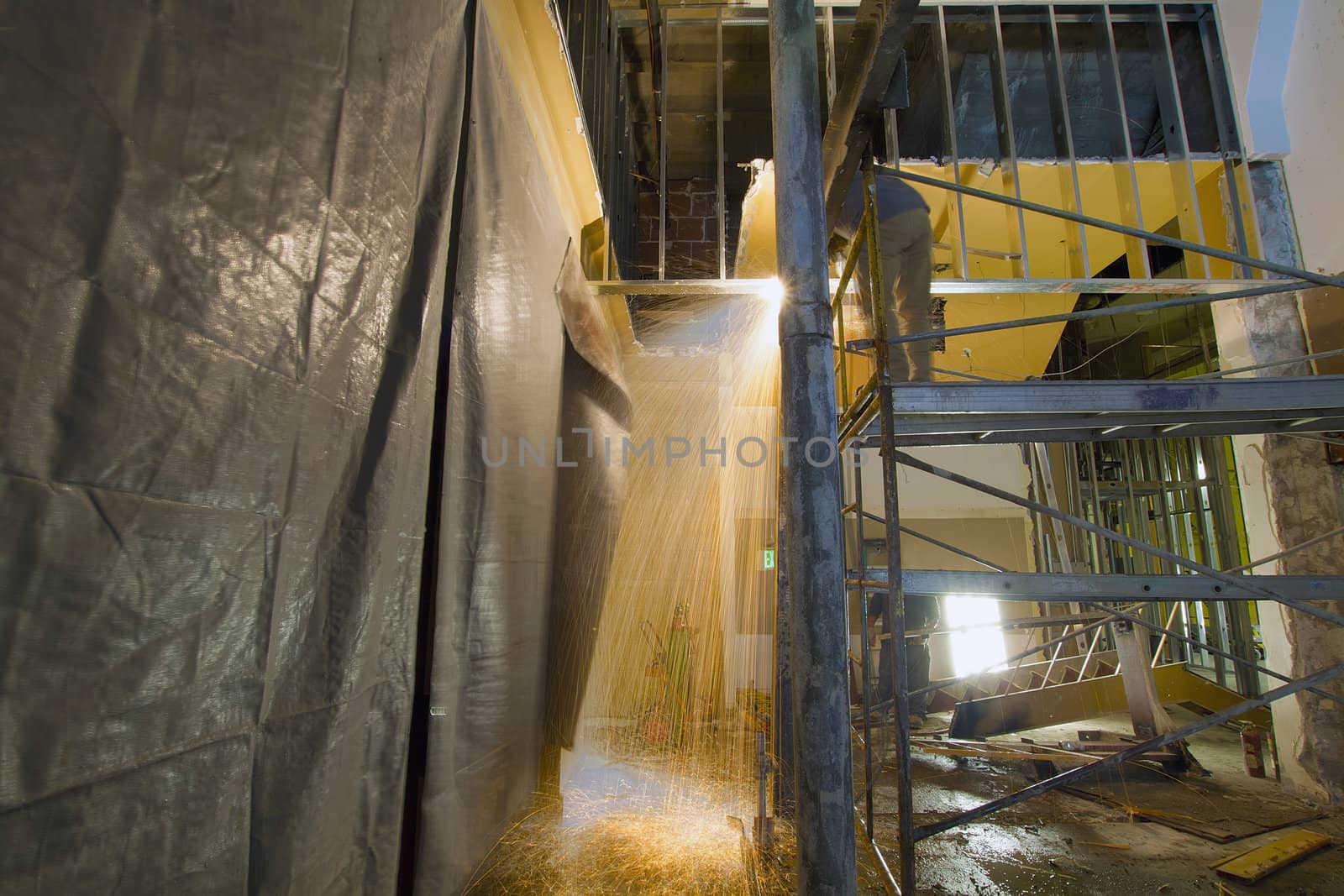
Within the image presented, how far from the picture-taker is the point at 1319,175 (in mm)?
4281

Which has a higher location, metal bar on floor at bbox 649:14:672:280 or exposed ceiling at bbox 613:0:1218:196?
exposed ceiling at bbox 613:0:1218:196

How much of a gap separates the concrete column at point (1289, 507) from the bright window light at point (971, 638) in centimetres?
264

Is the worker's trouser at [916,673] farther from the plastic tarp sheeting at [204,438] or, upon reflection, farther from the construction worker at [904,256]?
the plastic tarp sheeting at [204,438]

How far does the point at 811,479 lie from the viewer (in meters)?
2.05

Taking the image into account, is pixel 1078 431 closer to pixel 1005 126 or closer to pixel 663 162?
pixel 1005 126

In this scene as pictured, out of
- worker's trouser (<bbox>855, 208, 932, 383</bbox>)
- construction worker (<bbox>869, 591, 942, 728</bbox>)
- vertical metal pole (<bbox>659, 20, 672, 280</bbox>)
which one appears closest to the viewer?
worker's trouser (<bbox>855, 208, 932, 383</bbox>)

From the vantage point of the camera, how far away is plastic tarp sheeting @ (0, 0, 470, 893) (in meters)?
0.71

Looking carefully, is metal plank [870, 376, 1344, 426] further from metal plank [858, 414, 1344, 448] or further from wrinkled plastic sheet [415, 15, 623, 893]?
wrinkled plastic sheet [415, 15, 623, 893]

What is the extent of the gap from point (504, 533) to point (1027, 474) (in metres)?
7.33

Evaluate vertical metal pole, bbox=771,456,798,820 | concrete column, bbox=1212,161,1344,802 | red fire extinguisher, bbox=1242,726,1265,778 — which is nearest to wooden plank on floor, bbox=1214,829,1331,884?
concrete column, bbox=1212,161,1344,802

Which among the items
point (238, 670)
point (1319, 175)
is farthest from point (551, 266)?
point (1319, 175)

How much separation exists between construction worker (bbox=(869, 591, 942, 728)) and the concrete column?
7.99ft

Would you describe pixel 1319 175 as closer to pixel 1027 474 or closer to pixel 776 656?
pixel 1027 474

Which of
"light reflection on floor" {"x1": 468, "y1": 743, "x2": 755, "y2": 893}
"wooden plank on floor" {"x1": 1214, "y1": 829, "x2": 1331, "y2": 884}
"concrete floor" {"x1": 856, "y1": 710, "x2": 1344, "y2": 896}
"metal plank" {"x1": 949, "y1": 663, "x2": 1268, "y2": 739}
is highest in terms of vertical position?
"metal plank" {"x1": 949, "y1": 663, "x2": 1268, "y2": 739}
